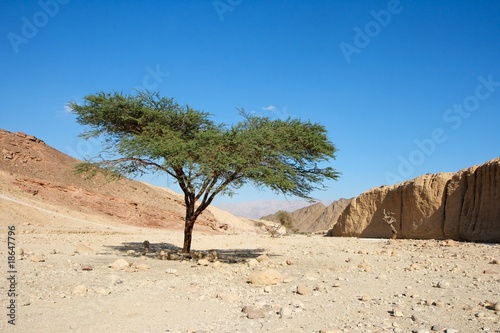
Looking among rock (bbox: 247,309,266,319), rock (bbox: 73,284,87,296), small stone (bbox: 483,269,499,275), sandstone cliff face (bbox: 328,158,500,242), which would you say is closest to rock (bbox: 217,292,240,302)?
rock (bbox: 247,309,266,319)

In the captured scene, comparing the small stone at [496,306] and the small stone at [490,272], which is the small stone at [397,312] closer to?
the small stone at [496,306]

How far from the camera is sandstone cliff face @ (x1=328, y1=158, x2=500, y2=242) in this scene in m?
19.4

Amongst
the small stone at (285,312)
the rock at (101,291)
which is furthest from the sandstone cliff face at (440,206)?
the rock at (101,291)

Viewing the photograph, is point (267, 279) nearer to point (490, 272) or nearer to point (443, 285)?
point (443, 285)

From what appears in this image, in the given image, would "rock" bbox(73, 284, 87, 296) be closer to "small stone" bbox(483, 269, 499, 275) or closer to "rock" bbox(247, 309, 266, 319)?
"rock" bbox(247, 309, 266, 319)

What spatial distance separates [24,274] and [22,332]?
3.93m

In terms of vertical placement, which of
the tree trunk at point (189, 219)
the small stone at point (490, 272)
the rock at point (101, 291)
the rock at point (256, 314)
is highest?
the tree trunk at point (189, 219)

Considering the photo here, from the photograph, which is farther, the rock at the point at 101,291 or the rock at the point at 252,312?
the rock at the point at 101,291

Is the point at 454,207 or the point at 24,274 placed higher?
the point at 454,207

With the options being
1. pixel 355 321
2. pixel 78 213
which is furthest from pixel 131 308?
pixel 78 213

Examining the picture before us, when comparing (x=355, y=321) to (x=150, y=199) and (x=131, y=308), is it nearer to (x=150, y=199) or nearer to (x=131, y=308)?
(x=131, y=308)

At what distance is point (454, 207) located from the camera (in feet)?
71.2

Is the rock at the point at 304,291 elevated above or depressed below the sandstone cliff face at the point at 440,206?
below

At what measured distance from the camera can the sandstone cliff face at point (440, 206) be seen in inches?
765
